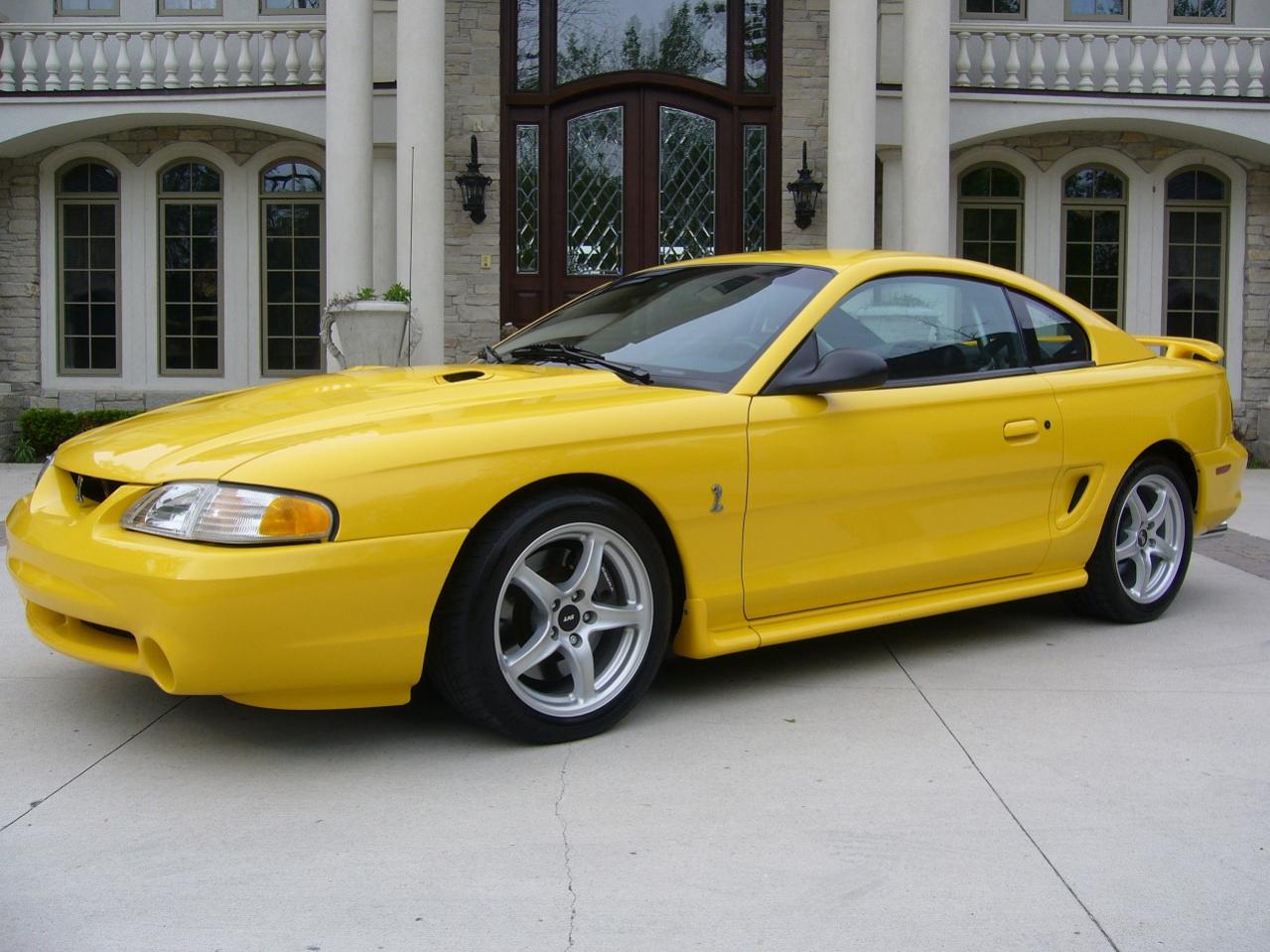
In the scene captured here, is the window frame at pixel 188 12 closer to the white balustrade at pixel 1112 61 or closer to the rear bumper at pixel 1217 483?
the white balustrade at pixel 1112 61

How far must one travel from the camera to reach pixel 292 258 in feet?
50.0

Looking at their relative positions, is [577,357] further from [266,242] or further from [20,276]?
[20,276]

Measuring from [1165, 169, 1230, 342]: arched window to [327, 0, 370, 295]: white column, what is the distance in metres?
8.95

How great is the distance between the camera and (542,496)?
3.79 m

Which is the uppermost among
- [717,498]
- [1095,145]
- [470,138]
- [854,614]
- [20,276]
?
[1095,145]

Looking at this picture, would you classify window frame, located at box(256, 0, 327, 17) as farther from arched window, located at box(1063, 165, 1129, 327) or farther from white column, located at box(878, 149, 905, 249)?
arched window, located at box(1063, 165, 1129, 327)

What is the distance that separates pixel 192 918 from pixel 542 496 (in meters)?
1.48

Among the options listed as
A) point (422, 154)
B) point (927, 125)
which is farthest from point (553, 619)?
point (927, 125)

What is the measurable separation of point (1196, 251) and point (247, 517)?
14286 millimetres

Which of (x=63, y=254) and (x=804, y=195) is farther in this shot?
(x=63, y=254)

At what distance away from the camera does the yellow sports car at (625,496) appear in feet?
11.3

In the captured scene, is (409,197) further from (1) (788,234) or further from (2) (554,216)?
(1) (788,234)

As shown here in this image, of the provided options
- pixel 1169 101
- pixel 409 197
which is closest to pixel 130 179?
pixel 409 197

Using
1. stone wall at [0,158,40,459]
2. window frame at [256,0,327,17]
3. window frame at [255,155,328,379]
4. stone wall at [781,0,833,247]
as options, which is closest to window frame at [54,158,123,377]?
stone wall at [0,158,40,459]
